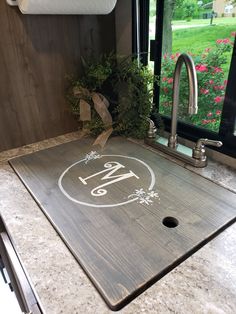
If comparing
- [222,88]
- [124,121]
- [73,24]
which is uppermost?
[73,24]

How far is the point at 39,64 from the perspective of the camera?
1.07 meters

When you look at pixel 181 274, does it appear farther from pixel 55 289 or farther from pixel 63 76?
pixel 63 76

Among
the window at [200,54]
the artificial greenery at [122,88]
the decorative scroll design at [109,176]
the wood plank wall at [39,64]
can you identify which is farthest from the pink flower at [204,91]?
the wood plank wall at [39,64]

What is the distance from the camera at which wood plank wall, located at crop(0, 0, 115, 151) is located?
0.99m

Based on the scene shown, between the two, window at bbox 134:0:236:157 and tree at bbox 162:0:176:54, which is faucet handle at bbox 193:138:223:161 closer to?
window at bbox 134:0:236:157

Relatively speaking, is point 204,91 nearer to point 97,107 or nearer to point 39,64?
point 97,107

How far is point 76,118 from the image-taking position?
1274 millimetres

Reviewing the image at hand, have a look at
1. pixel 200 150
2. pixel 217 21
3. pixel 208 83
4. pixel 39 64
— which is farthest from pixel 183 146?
pixel 39 64

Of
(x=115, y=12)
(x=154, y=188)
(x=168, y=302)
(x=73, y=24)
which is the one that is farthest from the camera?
(x=115, y=12)

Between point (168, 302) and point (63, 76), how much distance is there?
3.35 ft

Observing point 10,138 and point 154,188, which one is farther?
point 10,138

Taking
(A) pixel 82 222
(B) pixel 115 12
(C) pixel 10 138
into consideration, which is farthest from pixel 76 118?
(A) pixel 82 222

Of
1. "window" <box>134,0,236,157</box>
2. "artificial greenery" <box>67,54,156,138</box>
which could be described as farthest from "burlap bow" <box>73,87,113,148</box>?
"window" <box>134,0,236,157</box>

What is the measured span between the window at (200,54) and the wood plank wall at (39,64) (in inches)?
10.7
